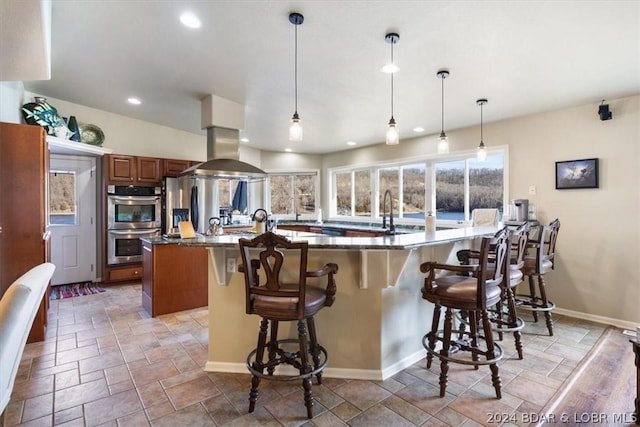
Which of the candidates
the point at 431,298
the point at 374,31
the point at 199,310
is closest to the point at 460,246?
the point at 431,298

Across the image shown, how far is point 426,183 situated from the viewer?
525cm

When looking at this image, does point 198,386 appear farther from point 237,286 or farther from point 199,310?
point 199,310

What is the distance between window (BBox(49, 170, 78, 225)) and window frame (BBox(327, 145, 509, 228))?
14.8 ft

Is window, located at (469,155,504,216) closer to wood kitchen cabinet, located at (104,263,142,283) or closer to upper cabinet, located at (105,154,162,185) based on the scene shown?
upper cabinet, located at (105,154,162,185)

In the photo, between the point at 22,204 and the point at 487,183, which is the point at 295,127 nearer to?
the point at 22,204

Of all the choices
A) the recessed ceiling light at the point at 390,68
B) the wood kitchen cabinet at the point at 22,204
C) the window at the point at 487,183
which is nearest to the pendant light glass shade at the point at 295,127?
the recessed ceiling light at the point at 390,68

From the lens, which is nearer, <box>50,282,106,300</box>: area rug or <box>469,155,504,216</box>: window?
<box>469,155,504,216</box>: window

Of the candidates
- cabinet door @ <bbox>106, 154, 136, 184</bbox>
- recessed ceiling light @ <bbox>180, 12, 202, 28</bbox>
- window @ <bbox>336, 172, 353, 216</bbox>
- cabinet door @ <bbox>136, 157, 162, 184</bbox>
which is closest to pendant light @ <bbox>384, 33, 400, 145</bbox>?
recessed ceiling light @ <bbox>180, 12, 202, 28</bbox>

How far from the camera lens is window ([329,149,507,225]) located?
4449 millimetres

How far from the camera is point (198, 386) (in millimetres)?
2293

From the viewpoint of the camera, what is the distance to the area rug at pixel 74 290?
455 centimetres

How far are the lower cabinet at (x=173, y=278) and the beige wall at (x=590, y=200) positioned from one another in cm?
403

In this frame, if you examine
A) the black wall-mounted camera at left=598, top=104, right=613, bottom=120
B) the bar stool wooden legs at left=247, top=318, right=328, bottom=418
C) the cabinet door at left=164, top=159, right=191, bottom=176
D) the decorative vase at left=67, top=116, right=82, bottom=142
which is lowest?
the bar stool wooden legs at left=247, top=318, right=328, bottom=418

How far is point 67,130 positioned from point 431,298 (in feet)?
16.2
